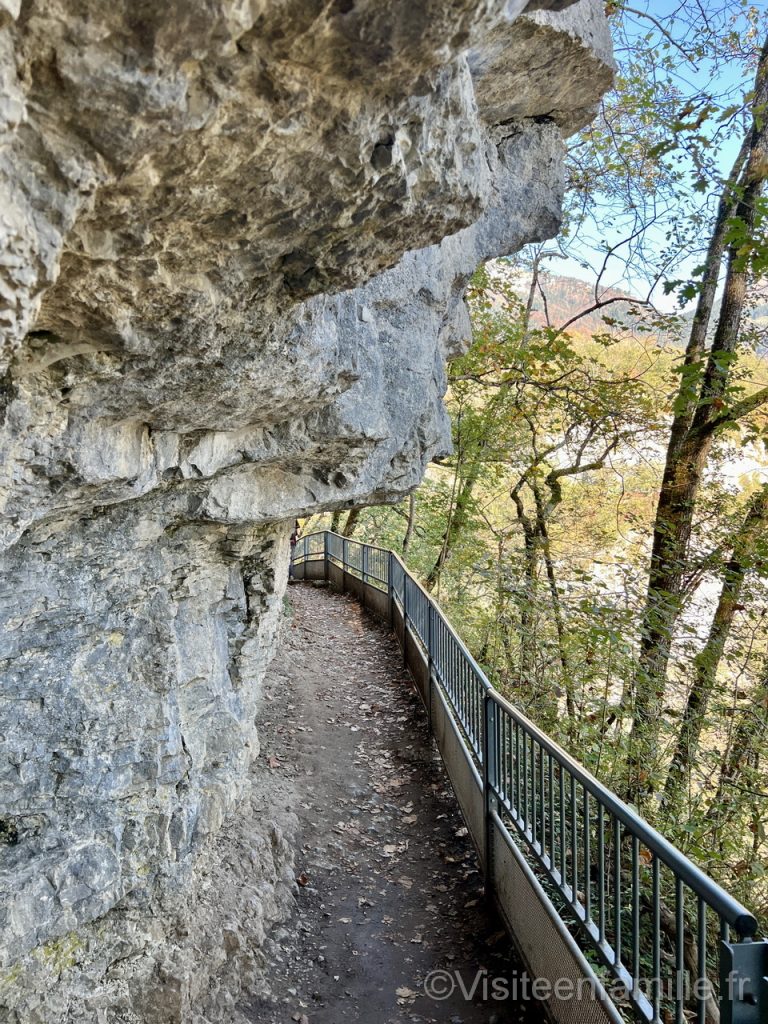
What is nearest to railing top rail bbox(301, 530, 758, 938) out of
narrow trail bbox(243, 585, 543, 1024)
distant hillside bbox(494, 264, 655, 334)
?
narrow trail bbox(243, 585, 543, 1024)

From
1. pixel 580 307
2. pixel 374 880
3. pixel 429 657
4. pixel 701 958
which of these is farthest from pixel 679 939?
pixel 580 307

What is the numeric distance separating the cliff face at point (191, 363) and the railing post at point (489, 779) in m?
1.66

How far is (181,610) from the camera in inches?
200

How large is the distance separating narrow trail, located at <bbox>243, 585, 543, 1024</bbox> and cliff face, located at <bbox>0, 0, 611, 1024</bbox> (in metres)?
0.44

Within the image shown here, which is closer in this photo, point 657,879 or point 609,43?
point 657,879

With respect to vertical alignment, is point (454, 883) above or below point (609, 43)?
below

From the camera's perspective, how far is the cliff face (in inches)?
64.1

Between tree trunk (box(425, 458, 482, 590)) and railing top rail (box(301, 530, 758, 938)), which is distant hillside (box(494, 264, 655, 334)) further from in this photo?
railing top rail (box(301, 530, 758, 938))

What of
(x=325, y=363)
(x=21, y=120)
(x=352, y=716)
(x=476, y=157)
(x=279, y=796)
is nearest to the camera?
(x=21, y=120)

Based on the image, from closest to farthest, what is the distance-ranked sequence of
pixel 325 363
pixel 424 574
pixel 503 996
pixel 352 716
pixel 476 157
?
pixel 476 157
pixel 325 363
pixel 503 996
pixel 352 716
pixel 424 574

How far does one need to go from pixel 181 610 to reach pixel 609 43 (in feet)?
18.7

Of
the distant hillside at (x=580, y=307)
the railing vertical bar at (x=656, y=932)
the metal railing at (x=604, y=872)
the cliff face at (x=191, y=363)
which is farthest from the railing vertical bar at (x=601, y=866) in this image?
the distant hillside at (x=580, y=307)

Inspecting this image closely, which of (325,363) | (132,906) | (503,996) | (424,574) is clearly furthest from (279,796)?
(424,574)

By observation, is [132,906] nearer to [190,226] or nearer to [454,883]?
[454,883]
